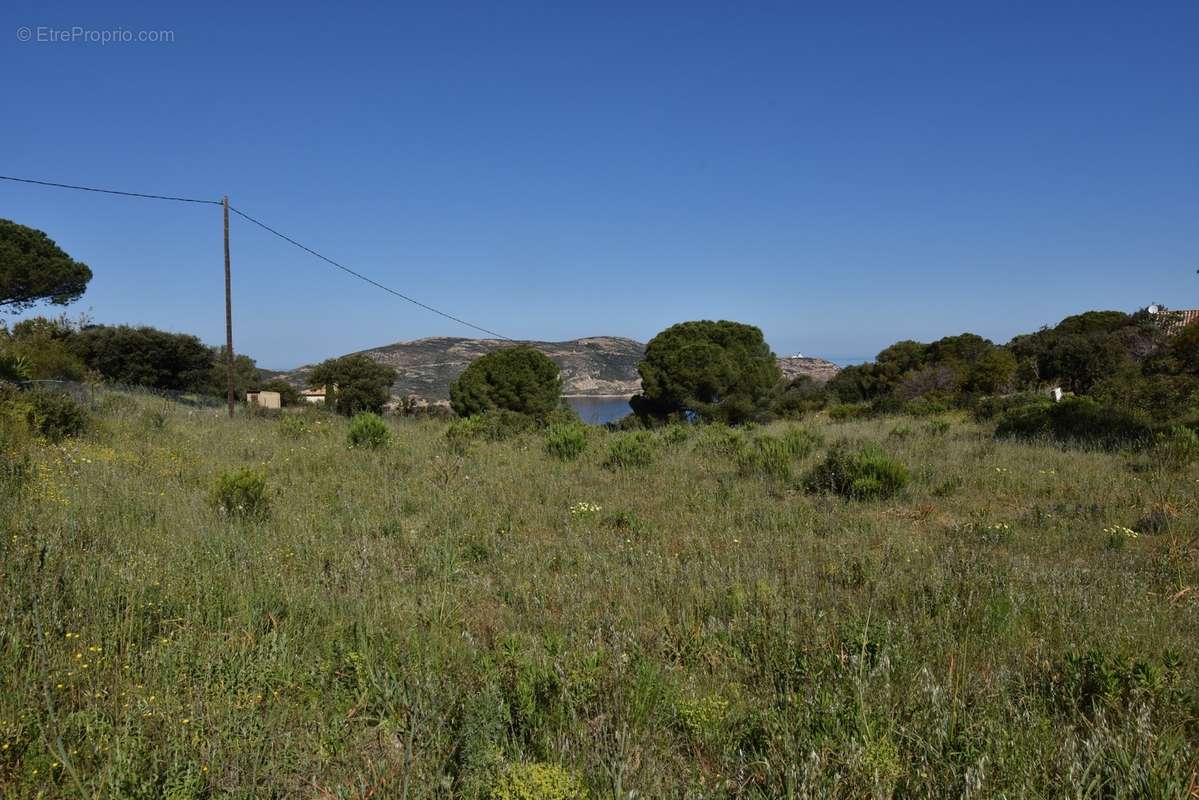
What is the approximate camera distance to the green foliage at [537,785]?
2104 millimetres

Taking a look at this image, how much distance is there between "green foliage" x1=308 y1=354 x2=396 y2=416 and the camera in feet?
166

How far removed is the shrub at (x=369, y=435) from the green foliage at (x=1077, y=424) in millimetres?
11110

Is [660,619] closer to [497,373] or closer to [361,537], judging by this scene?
[361,537]

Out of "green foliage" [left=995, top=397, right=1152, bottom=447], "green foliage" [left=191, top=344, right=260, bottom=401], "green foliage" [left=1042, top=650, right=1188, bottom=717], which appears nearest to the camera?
"green foliage" [left=1042, top=650, right=1188, bottom=717]

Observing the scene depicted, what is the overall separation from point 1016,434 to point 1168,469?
3.84 meters

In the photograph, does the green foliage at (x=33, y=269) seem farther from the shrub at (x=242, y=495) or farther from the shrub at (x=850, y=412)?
the shrub at (x=850, y=412)

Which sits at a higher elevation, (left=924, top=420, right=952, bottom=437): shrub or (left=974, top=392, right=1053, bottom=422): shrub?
(left=974, top=392, right=1053, bottom=422): shrub

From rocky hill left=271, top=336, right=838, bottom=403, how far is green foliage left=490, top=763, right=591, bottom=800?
51.2m

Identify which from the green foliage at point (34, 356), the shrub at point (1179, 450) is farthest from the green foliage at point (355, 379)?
the shrub at point (1179, 450)

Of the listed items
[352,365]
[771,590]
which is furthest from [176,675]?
[352,365]

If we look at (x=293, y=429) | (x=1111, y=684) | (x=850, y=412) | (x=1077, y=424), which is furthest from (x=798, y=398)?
(x=1111, y=684)

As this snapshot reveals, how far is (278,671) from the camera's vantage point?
2.99 meters

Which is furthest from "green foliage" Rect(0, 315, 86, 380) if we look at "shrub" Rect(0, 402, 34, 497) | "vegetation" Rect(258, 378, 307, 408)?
"vegetation" Rect(258, 378, 307, 408)

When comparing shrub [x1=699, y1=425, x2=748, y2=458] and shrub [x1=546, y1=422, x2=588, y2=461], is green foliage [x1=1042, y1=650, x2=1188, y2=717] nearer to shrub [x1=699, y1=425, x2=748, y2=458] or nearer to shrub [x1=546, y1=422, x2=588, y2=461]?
shrub [x1=699, y1=425, x2=748, y2=458]
